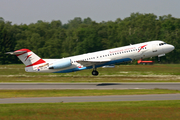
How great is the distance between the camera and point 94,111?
1858cm

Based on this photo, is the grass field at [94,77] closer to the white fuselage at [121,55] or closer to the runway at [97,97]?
the white fuselage at [121,55]

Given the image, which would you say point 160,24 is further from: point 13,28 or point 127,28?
point 13,28

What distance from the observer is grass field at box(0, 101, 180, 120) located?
56.0 feet

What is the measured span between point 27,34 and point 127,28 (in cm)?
4631

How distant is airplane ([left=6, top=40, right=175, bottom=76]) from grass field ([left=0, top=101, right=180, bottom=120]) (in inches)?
810

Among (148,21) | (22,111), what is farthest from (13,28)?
(22,111)

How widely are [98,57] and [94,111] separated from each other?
25.1 metres

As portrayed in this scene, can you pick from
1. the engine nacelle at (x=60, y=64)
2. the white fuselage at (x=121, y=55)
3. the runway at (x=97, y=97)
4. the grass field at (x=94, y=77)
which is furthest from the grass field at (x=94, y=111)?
the grass field at (x=94, y=77)

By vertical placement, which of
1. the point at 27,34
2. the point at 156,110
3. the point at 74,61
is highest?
the point at 27,34

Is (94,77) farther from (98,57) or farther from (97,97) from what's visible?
(97,97)

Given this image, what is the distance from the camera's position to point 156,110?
1883cm

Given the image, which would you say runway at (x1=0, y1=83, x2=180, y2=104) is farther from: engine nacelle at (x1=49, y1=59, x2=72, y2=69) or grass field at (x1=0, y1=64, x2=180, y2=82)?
grass field at (x1=0, y1=64, x2=180, y2=82)

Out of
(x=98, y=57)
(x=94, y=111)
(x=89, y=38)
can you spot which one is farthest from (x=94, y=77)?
(x=89, y=38)

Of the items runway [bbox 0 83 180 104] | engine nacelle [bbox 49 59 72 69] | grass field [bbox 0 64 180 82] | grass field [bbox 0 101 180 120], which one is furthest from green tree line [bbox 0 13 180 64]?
grass field [bbox 0 101 180 120]
